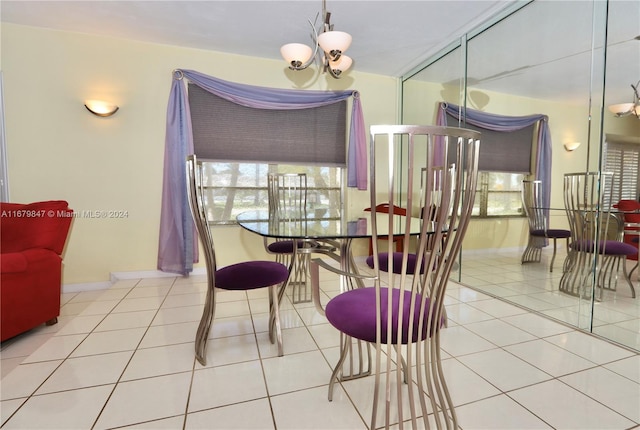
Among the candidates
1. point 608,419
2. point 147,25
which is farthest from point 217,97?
point 608,419

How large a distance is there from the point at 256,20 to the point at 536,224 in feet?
9.81

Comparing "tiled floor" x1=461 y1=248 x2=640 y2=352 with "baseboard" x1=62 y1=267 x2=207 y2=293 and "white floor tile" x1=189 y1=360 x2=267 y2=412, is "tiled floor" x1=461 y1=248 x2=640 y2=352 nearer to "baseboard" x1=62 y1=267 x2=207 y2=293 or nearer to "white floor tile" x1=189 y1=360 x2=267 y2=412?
"white floor tile" x1=189 y1=360 x2=267 y2=412

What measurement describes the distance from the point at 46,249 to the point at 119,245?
112cm

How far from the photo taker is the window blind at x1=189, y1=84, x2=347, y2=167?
339cm

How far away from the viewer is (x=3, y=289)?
6.05 ft

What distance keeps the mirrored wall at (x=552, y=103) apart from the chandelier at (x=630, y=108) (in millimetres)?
28

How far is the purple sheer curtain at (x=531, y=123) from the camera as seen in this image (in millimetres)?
2422

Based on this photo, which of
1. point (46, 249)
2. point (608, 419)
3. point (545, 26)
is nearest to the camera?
point (608, 419)

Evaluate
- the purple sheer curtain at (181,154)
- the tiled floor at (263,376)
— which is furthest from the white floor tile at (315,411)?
the purple sheer curtain at (181,154)

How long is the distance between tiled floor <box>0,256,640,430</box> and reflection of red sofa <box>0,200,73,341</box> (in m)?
0.15

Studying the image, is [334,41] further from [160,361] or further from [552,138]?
[160,361]

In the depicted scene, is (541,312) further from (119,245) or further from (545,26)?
(119,245)

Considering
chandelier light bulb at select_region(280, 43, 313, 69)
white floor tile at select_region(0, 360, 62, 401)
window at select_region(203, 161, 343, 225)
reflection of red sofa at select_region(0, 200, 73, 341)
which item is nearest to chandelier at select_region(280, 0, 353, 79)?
chandelier light bulb at select_region(280, 43, 313, 69)

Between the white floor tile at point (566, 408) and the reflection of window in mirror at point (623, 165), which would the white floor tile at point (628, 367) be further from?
the reflection of window in mirror at point (623, 165)
